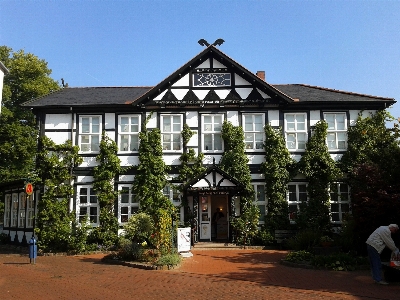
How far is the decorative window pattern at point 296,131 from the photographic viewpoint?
64.8 feet

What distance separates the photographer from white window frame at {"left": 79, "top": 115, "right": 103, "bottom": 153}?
19797 millimetres

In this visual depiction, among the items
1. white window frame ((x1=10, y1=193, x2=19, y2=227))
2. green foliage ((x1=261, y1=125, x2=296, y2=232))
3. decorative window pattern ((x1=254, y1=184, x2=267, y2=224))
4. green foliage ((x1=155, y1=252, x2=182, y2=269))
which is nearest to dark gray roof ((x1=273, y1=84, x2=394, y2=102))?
green foliage ((x1=261, y1=125, x2=296, y2=232))

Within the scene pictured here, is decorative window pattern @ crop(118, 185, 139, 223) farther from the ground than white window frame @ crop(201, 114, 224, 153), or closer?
closer

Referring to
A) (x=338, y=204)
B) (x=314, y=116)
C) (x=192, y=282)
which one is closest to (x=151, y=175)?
(x=314, y=116)

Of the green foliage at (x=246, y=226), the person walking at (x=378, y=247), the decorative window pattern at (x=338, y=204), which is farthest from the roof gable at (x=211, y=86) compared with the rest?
the person walking at (x=378, y=247)

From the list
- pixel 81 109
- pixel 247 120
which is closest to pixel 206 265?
pixel 247 120

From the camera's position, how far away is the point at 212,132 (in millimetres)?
19750

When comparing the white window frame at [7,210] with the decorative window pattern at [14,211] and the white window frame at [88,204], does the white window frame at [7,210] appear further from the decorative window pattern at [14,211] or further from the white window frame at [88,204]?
the white window frame at [88,204]

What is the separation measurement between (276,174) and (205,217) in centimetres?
405

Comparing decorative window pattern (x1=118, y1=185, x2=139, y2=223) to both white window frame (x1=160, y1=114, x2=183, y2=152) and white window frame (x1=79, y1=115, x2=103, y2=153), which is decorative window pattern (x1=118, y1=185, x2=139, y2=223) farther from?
white window frame (x1=160, y1=114, x2=183, y2=152)

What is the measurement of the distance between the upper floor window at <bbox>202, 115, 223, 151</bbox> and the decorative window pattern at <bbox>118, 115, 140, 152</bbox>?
3.40 meters

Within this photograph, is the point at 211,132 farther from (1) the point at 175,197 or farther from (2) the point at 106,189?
(2) the point at 106,189

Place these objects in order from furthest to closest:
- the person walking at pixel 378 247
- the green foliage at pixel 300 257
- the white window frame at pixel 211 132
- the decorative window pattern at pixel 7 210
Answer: the decorative window pattern at pixel 7 210
the white window frame at pixel 211 132
the green foliage at pixel 300 257
the person walking at pixel 378 247

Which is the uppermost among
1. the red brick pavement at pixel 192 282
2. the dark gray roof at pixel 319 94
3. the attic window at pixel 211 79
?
the attic window at pixel 211 79
